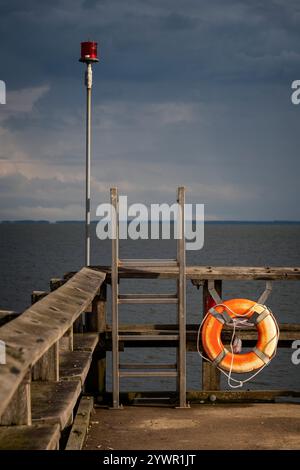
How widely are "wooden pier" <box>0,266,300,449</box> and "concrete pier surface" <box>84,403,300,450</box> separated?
10 cm

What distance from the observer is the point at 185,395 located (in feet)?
23.4

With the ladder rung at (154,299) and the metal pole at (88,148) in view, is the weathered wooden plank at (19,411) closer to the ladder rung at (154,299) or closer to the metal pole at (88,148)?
the ladder rung at (154,299)

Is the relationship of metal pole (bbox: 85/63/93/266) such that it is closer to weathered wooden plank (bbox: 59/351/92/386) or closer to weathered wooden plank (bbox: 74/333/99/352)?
weathered wooden plank (bbox: 74/333/99/352)

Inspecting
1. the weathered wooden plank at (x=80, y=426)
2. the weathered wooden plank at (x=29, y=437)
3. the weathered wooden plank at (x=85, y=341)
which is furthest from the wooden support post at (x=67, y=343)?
the weathered wooden plank at (x=29, y=437)

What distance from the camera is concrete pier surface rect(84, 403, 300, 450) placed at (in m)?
5.84

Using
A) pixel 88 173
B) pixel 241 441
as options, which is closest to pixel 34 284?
pixel 88 173

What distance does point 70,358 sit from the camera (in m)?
5.60

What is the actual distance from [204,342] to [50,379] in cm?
285

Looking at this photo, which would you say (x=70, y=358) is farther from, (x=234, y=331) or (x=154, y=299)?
(x=234, y=331)

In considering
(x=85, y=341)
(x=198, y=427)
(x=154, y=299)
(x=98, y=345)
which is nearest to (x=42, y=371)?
(x=85, y=341)

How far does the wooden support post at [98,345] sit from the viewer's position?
754 centimetres

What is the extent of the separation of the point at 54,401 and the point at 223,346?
3434mm

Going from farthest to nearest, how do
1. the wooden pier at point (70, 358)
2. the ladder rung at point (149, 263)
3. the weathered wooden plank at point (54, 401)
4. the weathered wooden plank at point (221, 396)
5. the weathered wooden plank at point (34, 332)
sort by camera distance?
the weathered wooden plank at point (221, 396), the ladder rung at point (149, 263), the weathered wooden plank at point (54, 401), the wooden pier at point (70, 358), the weathered wooden plank at point (34, 332)
